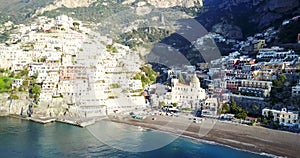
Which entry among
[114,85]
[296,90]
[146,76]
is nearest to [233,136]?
[296,90]

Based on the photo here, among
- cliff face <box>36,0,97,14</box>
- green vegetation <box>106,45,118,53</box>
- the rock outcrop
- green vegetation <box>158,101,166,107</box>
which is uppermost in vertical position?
the rock outcrop

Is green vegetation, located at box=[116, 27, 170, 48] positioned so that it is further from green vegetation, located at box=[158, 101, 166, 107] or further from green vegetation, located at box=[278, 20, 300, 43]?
green vegetation, located at box=[158, 101, 166, 107]

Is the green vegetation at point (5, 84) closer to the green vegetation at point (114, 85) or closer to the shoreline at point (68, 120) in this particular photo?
the shoreline at point (68, 120)

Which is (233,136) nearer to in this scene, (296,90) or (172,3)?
(296,90)

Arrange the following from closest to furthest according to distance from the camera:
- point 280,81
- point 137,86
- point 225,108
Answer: point 225,108 → point 280,81 → point 137,86

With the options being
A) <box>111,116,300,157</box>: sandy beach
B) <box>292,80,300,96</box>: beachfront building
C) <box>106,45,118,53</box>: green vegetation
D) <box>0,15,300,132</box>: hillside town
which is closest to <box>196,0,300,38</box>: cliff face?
<box>0,15,300,132</box>: hillside town

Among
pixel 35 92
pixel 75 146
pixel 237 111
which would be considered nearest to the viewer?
pixel 75 146

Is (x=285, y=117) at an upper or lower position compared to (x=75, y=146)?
upper

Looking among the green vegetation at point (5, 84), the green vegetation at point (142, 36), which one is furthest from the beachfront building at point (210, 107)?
the green vegetation at point (142, 36)
